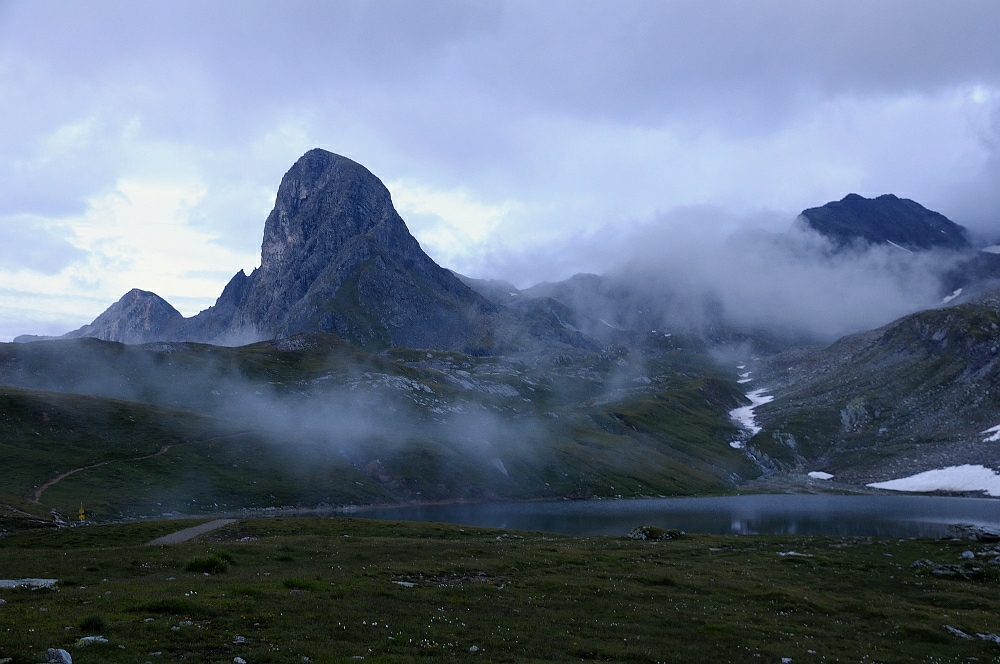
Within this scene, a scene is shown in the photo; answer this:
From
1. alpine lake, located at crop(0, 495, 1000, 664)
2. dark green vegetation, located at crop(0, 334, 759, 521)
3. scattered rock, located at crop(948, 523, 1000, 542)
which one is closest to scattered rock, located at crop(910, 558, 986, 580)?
alpine lake, located at crop(0, 495, 1000, 664)

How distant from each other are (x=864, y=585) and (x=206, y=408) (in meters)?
167

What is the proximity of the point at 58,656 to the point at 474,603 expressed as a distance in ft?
66.5

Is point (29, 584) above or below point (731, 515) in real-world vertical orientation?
above

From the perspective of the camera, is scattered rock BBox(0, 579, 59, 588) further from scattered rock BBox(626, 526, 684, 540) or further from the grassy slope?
scattered rock BBox(626, 526, 684, 540)

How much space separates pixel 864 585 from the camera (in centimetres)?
5094

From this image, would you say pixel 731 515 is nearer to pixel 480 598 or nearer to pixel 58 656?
pixel 480 598

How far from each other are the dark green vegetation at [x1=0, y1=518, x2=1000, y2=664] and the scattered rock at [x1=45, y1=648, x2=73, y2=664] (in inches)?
15.1

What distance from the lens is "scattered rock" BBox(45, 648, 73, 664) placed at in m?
17.5

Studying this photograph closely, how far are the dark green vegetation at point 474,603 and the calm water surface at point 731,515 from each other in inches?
1935

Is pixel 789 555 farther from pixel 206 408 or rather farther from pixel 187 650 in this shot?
pixel 206 408

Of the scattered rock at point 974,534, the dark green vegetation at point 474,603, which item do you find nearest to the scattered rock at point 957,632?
the dark green vegetation at point 474,603

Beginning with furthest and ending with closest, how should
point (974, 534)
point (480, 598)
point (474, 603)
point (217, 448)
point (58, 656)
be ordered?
point (217, 448) < point (974, 534) < point (480, 598) < point (474, 603) < point (58, 656)

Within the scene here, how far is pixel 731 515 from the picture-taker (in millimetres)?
136125

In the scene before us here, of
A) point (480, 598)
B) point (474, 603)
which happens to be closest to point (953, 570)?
point (480, 598)
